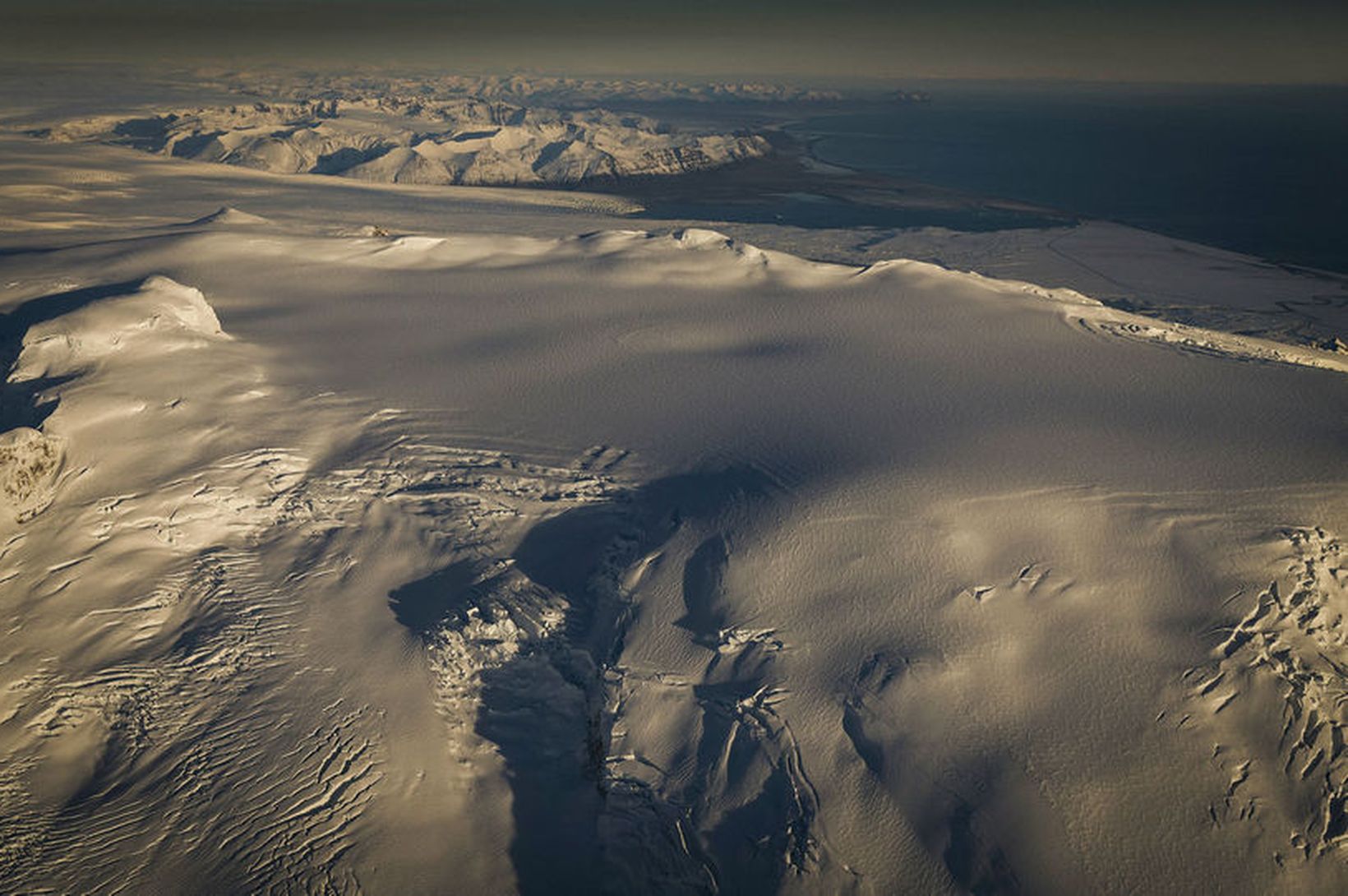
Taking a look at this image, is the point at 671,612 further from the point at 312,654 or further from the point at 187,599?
the point at 187,599

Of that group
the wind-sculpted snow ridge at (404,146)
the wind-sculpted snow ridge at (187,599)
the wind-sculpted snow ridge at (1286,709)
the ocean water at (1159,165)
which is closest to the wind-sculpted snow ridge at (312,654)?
the wind-sculpted snow ridge at (187,599)

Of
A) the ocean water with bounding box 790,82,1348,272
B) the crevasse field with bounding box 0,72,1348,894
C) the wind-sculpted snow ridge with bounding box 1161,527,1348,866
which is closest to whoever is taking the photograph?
the wind-sculpted snow ridge with bounding box 1161,527,1348,866

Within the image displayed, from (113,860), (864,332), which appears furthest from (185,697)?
(864,332)

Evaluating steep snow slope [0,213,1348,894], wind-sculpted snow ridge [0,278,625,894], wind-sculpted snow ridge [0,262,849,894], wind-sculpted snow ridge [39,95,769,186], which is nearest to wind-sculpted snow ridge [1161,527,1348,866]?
steep snow slope [0,213,1348,894]

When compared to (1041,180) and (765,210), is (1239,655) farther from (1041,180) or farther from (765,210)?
(1041,180)

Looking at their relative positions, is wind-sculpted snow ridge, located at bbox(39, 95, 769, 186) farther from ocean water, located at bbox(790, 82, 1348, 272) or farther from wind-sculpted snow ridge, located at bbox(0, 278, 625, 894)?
wind-sculpted snow ridge, located at bbox(0, 278, 625, 894)

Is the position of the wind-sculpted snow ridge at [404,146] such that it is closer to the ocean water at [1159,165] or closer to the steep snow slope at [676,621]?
the ocean water at [1159,165]

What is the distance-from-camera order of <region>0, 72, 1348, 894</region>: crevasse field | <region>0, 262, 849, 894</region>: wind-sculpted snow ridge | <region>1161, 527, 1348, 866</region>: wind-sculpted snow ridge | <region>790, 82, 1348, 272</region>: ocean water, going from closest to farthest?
<region>1161, 527, 1348, 866</region>: wind-sculpted snow ridge
<region>0, 72, 1348, 894</region>: crevasse field
<region>0, 262, 849, 894</region>: wind-sculpted snow ridge
<region>790, 82, 1348, 272</region>: ocean water
